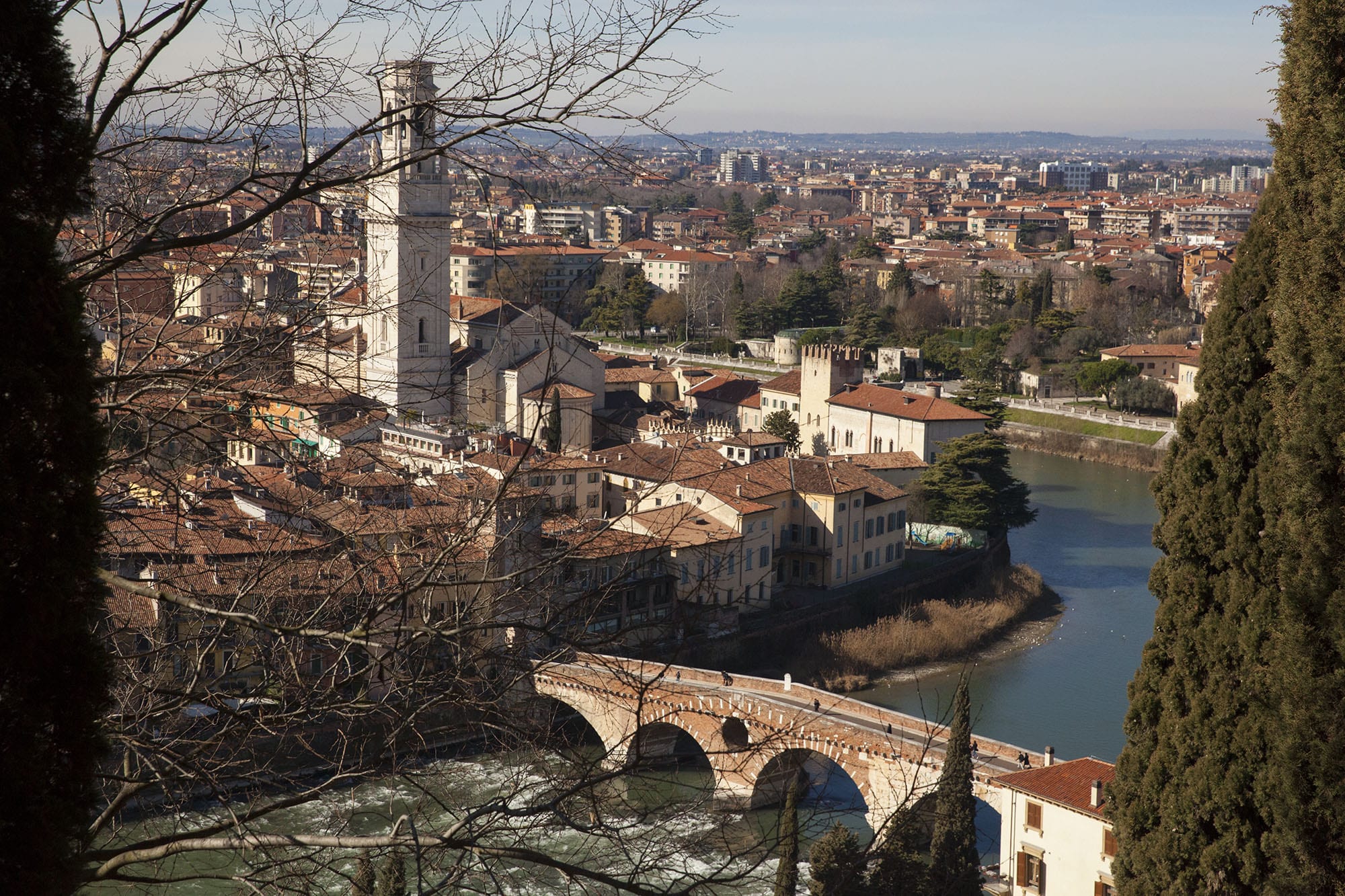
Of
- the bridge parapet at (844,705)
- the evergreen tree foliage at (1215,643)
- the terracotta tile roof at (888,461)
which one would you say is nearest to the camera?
the evergreen tree foliage at (1215,643)

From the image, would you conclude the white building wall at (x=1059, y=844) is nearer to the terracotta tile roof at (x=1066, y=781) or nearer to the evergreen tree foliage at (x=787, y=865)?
the terracotta tile roof at (x=1066, y=781)

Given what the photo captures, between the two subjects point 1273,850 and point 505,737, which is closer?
point 505,737

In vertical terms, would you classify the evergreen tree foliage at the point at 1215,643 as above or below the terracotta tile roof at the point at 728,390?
above

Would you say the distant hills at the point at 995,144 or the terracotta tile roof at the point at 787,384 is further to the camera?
the distant hills at the point at 995,144

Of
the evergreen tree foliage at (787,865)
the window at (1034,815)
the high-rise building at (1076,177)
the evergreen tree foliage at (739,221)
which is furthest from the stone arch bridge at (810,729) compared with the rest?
the high-rise building at (1076,177)

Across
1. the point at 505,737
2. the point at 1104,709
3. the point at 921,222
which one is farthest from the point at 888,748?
the point at 921,222

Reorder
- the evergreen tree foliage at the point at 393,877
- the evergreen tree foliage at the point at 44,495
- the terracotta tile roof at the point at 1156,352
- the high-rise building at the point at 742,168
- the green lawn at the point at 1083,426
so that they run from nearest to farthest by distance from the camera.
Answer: the evergreen tree foliage at the point at 44,495 → the evergreen tree foliage at the point at 393,877 → the green lawn at the point at 1083,426 → the terracotta tile roof at the point at 1156,352 → the high-rise building at the point at 742,168

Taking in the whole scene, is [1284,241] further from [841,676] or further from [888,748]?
[841,676]
